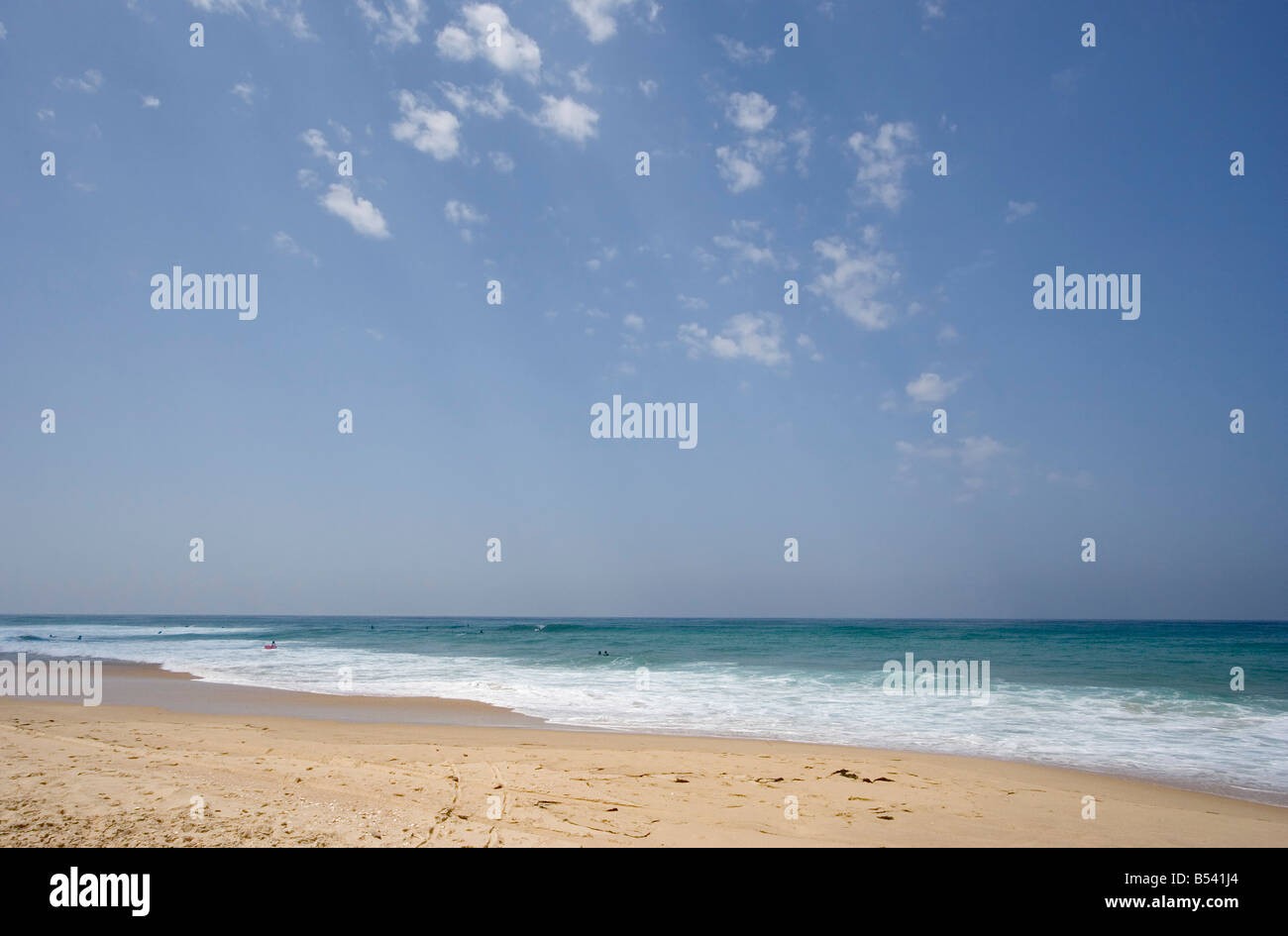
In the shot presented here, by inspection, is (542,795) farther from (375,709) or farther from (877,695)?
(877,695)

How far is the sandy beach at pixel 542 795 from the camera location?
602cm

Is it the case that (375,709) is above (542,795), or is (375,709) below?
below

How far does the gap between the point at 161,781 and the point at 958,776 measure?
980cm

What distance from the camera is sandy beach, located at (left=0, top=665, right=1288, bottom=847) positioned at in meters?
Result: 6.02

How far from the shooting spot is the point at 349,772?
8.30 meters

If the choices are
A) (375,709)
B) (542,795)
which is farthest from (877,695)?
(542,795)

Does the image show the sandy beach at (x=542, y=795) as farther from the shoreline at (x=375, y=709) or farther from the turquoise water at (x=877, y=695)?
the turquoise water at (x=877, y=695)

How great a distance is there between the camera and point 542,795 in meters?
7.53

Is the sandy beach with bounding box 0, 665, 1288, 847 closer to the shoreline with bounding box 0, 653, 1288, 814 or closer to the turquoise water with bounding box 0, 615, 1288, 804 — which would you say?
the shoreline with bounding box 0, 653, 1288, 814

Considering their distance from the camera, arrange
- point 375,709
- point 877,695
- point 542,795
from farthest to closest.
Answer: point 877,695, point 375,709, point 542,795

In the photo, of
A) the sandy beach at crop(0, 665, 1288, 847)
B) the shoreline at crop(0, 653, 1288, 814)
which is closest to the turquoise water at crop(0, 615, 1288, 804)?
the shoreline at crop(0, 653, 1288, 814)
